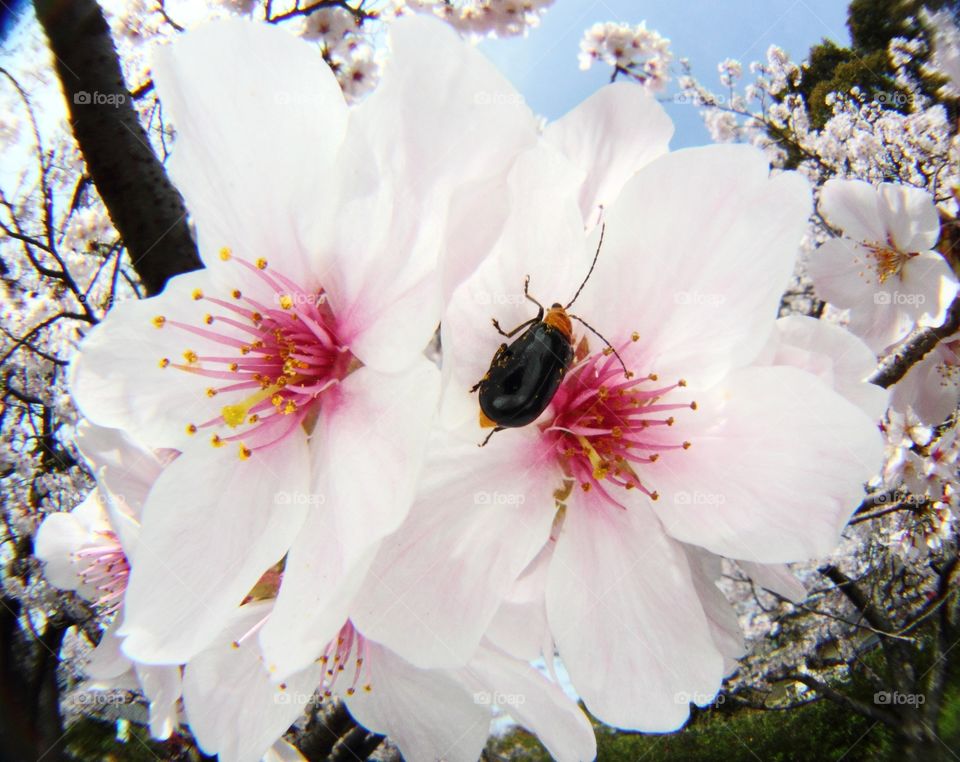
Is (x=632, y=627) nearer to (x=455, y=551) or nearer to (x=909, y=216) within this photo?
(x=455, y=551)

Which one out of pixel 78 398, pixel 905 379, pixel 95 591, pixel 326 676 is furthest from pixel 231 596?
pixel 905 379

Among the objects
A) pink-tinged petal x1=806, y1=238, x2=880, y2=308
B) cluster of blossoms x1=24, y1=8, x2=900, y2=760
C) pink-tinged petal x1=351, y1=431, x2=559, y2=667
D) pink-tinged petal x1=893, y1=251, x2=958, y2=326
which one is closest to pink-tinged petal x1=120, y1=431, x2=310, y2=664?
cluster of blossoms x1=24, y1=8, x2=900, y2=760

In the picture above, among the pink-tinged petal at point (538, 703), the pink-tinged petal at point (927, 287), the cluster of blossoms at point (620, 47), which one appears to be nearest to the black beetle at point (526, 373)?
the pink-tinged petal at point (538, 703)

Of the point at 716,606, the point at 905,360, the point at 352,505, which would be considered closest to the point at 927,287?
the point at 905,360

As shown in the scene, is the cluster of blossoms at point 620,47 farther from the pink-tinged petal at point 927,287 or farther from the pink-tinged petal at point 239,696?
the pink-tinged petal at point 239,696

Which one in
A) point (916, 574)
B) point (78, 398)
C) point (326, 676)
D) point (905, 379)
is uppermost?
point (78, 398)

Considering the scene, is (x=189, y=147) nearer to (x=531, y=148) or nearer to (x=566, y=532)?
(x=531, y=148)
